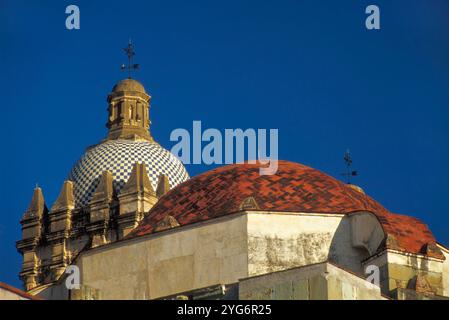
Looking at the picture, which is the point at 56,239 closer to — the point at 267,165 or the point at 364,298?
the point at 267,165

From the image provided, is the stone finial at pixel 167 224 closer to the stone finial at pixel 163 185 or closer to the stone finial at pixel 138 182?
the stone finial at pixel 138 182

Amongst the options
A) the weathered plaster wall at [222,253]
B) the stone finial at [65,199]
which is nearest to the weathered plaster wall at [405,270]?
the weathered plaster wall at [222,253]

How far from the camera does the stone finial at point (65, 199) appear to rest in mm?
56438

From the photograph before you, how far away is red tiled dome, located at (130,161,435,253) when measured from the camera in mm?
40375

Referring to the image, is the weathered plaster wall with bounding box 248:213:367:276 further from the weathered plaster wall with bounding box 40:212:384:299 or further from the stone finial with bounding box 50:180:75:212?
the stone finial with bounding box 50:180:75:212

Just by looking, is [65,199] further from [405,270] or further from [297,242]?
[405,270]

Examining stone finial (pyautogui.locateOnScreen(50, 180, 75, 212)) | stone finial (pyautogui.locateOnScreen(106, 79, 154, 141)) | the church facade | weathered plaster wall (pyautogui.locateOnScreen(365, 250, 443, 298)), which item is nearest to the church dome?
stone finial (pyautogui.locateOnScreen(106, 79, 154, 141))

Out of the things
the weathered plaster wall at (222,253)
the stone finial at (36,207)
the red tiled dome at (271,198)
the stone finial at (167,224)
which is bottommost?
the weathered plaster wall at (222,253)

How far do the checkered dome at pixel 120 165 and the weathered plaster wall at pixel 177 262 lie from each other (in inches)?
618

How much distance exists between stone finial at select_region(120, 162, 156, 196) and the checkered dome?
1.40 metres

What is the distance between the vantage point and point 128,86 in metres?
59.1

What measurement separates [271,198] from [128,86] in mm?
18457

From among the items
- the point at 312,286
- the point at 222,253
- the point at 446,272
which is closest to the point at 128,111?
the point at 222,253
